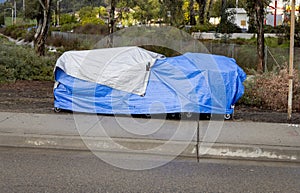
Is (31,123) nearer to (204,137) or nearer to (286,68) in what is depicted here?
(204,137)

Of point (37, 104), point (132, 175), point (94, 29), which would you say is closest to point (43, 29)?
point (37, 104)

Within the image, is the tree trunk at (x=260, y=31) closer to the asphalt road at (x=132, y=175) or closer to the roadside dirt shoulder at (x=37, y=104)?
the roadside dirt shoulder at (x=37, y=104)

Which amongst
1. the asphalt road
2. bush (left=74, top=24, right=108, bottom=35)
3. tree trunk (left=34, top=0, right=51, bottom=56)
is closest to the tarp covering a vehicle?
the asphalt road

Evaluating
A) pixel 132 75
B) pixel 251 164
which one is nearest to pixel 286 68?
pixel 132 75

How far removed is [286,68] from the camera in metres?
12.1

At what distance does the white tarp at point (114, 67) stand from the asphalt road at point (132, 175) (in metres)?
2.23

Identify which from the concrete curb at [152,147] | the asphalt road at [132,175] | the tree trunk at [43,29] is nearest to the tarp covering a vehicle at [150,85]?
the concrete curb at [152,147]

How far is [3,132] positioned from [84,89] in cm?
203

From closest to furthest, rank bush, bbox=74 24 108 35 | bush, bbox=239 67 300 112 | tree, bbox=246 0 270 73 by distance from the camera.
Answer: bush, bbox=239 67 300 112 → tree, bbox=246 0 270 73 → bush, bbox=74 24 108 35

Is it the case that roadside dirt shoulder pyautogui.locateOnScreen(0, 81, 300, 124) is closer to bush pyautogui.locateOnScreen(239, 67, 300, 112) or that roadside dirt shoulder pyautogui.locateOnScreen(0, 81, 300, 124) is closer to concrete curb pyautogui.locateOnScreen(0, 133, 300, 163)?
bush pyautogui.locateOnScreen(239, 67, 300, 112)

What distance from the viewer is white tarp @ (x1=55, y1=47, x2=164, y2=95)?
8961mm

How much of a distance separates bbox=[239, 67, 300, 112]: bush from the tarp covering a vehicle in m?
2.11

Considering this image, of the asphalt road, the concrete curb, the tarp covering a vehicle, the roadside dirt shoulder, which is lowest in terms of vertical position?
the asphalt road

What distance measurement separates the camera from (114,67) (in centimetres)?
912
